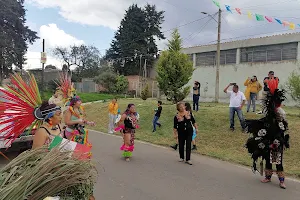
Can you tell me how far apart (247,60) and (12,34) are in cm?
Result: 2913

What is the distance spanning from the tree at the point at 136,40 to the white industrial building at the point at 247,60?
17229mm

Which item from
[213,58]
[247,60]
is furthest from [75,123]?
[213,58]

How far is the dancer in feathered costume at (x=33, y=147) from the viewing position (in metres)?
2.18

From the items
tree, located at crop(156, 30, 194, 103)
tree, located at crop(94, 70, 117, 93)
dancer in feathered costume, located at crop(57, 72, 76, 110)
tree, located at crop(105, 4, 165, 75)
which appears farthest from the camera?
tree, located at crop(105, 4, 165, 75)

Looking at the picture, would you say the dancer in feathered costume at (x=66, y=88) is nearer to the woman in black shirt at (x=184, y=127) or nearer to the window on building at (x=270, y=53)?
the woman in black shirt at (x=184, y=127)

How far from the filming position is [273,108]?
611cm

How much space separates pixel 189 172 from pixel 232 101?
5.08 meters

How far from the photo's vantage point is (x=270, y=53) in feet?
84.4

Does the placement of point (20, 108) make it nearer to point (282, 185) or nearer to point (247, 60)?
point (282, 185)

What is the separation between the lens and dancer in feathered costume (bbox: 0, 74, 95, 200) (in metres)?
2.18

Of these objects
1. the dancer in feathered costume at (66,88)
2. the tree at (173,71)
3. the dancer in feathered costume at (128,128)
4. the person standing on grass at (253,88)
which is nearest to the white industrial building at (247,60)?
the tree at (173,71)

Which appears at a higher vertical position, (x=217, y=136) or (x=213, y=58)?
(x=213, y=58)

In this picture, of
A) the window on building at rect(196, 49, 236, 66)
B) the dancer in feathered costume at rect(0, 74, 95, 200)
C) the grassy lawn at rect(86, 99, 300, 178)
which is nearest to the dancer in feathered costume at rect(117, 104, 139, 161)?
the grassy lawn at rect(86, 99, 300, 178)

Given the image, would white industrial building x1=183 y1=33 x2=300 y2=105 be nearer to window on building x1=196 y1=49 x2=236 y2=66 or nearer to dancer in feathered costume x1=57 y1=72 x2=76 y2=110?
window on building x1=196 y1=49 x2=236 y2=66
